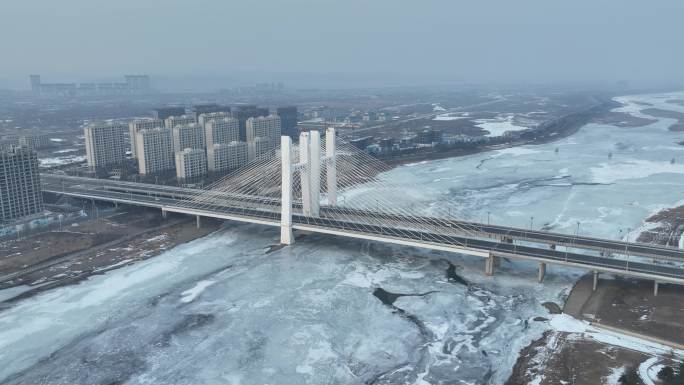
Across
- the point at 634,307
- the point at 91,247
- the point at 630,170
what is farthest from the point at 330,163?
the point at 630,170

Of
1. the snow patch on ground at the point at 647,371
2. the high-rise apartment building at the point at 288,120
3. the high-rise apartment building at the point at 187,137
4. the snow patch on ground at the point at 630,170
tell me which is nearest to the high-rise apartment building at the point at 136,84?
the high-rise apartment building at the point at 288,120

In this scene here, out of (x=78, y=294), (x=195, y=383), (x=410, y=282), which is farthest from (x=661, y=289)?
(x=78, y=294)

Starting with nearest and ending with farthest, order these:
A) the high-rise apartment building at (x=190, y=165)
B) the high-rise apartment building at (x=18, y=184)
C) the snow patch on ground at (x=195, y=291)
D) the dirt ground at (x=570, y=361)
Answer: the dirt ground at (x=570, y=361)
the snow patch on ground at (x=195, y=291)
the high-rise apartment building at (x=18, y=184)
the high-rise apartment building at (x=190, y=165)

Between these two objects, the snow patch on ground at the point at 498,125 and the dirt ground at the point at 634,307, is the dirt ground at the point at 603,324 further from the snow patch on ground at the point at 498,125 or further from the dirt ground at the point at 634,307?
the snow patch on ground at the point at 498,125

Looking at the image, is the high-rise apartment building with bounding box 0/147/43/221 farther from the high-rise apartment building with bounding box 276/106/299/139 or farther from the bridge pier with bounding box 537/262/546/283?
the high-rise apartment building with bounding box 276/106/299/139

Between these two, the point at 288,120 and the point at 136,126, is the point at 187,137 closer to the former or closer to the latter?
the point at 136,126

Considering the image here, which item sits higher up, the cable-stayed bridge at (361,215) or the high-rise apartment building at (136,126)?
the high-rise apartment building at (136,126)

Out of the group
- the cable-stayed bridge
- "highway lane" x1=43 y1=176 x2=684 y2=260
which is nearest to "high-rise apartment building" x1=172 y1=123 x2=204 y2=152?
the cable-stayed bridge
